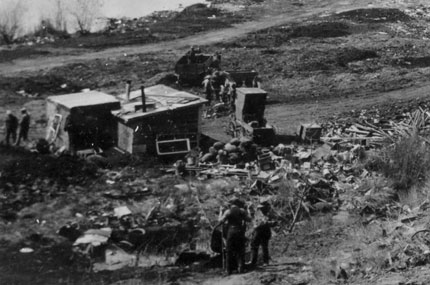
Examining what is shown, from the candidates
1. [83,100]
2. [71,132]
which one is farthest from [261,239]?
[83,100]

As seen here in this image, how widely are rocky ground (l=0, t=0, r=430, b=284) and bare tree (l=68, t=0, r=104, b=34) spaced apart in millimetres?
3736

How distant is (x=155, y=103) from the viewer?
15.0 m

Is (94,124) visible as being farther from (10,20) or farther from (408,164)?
(10,20)

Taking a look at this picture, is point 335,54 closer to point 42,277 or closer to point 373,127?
point 373,127

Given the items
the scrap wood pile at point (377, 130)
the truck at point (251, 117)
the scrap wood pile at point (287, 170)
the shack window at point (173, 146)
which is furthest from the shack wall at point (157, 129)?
the scrap wood pile at point (377, 130)

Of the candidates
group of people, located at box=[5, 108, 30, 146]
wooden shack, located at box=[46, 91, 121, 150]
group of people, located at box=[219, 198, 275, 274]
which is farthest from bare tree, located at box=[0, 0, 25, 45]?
group of people, located at box=[219, 198, 275, 274]

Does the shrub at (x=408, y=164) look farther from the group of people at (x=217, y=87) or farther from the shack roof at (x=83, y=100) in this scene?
the group of people at (x=217, y=87)

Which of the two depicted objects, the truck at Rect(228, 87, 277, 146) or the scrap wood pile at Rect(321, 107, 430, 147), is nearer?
the scrap wood pile at Rect(321, 107, 430, 147)

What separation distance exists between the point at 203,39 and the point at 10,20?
28.6 feet

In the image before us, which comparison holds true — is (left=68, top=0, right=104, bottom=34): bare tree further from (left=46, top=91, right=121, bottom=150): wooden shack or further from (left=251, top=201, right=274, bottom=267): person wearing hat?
(left=251, top=201, right=274, bottom=267): person wearing hat

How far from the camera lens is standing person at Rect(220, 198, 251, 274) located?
31.0 feet

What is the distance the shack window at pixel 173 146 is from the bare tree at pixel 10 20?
1614 cm

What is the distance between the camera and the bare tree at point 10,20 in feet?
92.6

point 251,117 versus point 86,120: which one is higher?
point 86,120
